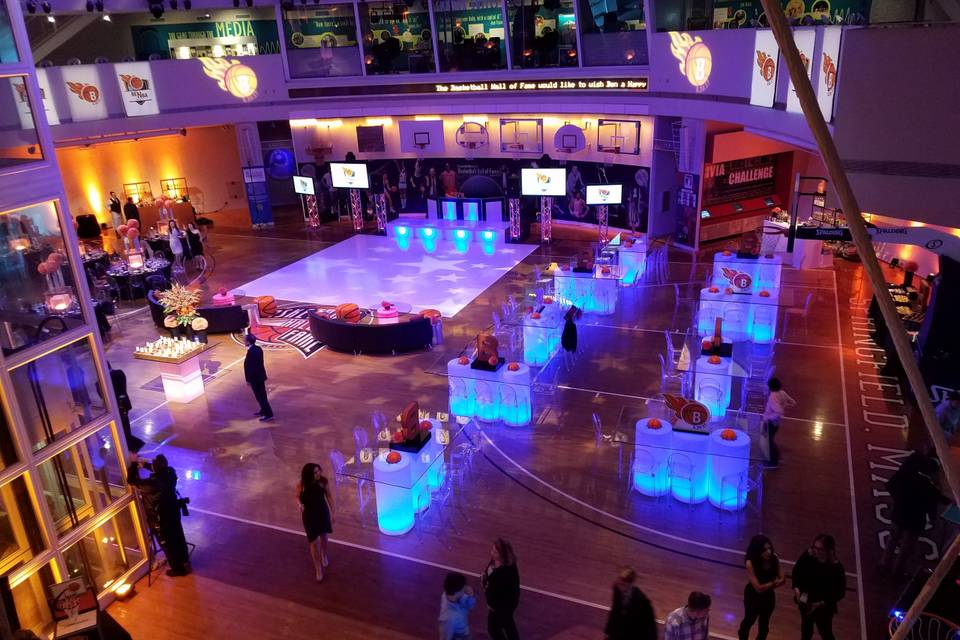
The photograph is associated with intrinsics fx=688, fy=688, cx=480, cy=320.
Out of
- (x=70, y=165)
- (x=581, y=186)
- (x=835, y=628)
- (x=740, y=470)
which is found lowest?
(x=835, y=628)

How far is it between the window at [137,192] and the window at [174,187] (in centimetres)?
62

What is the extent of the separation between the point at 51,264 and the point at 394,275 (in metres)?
12.2

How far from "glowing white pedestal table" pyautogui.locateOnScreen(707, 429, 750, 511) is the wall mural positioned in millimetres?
13470

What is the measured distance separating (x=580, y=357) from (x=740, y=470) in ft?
16.0

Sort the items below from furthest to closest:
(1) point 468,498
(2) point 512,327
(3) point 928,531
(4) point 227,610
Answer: (2) point 512,327 → (1) point 468,498 → (3) point 928,531 → (4) point 227,610

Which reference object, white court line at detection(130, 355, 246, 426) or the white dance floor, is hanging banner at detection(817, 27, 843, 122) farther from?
white court line at detection(130, 355, 246, 426)

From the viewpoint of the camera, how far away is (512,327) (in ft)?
40.8

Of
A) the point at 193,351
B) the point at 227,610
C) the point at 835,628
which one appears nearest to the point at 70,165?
the point at 193,351

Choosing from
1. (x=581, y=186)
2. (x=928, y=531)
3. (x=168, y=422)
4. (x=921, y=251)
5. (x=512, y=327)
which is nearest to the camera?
(x=928, y=531)

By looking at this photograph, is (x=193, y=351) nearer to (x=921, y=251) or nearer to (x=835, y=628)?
(x=835, y=628)

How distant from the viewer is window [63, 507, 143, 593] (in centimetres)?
702

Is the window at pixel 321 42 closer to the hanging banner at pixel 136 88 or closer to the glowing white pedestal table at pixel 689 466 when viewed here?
the hanging banner at pixel 136 88

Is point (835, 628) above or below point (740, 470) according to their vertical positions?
below

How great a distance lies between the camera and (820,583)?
5781 millimetres
